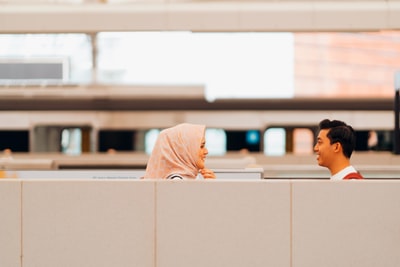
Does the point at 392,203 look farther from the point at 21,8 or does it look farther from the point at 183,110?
the point at 183,110

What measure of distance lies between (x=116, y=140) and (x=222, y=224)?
413 inches

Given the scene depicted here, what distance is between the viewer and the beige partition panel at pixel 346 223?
4.21 metres

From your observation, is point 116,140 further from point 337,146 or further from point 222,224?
point 222,224

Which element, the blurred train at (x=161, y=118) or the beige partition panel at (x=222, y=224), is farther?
the blurred train at (x=161, y=118)

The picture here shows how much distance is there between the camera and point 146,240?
14.0ft

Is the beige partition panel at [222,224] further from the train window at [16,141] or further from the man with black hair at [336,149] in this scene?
the train window at [16,141]

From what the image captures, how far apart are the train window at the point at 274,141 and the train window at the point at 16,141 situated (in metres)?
5.32

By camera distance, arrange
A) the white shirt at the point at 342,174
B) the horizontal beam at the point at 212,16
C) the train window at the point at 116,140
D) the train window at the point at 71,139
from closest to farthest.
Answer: the white shirt at the point at 342,174
the horizontal beam at the point at 212,16
the train window at the point at 116,140
the train window at the point at 71,139

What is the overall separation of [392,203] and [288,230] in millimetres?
705

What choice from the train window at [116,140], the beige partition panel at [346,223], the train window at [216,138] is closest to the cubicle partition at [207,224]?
the beige partition panel at [346,223]

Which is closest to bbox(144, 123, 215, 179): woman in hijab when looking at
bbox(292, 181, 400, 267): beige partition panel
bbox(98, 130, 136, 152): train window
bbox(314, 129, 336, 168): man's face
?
bbox(292, 181, 400, 267): beige partition panel

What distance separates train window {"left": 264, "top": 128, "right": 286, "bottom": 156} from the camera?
1409 centimetres

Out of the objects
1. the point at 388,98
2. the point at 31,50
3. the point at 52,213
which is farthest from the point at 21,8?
the point at 388,98

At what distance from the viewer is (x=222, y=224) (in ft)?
13.9
